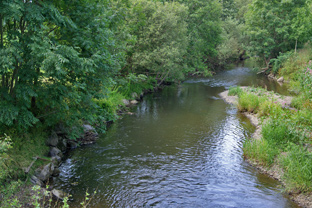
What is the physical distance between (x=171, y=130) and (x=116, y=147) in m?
3.78

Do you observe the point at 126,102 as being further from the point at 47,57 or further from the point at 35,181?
the point at 47,57

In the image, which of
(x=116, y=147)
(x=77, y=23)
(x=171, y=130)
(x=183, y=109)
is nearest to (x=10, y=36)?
(x=77, y=23)

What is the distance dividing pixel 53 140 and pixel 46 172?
220cm

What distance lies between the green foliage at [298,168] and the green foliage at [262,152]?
0.77m

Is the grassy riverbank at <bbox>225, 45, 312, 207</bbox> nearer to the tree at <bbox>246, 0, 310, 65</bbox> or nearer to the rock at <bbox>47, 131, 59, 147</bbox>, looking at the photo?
the rock at <bbox>47, 131, 59, 147</bbox>

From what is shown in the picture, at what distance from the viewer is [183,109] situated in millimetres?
19562

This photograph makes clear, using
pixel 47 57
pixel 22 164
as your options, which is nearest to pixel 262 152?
pixel 47 57

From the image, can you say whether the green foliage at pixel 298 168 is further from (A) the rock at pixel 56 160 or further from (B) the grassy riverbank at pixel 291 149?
(A) the rock at pixel 56 160

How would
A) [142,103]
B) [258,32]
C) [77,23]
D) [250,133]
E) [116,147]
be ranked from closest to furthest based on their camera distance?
[77,23] → [116,147] → [250,133] → [142,103] → [258,32]

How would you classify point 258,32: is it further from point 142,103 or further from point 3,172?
point 3,172

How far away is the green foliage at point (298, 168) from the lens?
25.8 feet

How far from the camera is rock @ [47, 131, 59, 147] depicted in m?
10.5

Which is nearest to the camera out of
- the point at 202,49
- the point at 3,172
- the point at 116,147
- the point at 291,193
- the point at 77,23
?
the point at 3,172

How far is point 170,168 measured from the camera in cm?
1001
